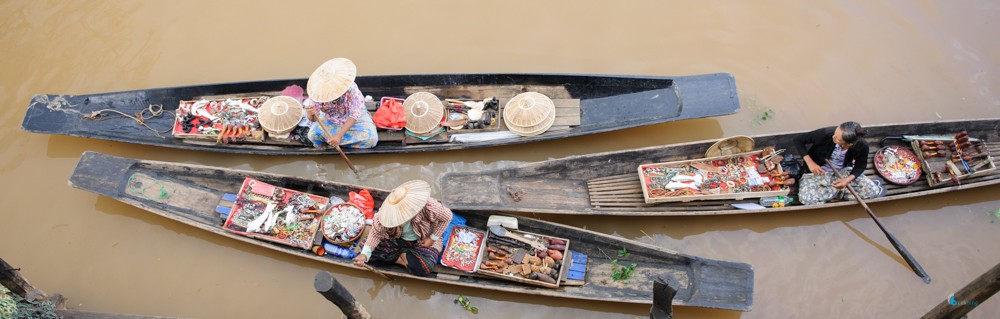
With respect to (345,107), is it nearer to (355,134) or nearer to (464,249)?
(355,134)

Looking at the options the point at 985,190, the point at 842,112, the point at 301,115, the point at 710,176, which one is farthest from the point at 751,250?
the point at 301,115

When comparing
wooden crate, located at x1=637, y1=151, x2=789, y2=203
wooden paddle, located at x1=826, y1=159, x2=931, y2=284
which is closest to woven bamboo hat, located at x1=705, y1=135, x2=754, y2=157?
wooden crate, located at x1=637, y1=151, x2=789, y2=203

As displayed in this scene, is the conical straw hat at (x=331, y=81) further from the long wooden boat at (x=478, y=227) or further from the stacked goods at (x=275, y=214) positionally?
the stacked goods at (x=275, y=214)

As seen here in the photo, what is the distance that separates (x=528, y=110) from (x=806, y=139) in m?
2.78

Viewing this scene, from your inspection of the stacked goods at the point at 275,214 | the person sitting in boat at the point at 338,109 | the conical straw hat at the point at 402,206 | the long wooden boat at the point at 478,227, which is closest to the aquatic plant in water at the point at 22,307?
the long wooden boat at the point at 478,227

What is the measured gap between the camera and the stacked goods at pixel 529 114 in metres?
6.09

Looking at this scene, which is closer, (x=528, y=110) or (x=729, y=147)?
(x=729, y=147)

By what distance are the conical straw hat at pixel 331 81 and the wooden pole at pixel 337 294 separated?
175 centimetres

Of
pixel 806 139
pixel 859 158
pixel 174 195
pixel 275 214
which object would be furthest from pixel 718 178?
pixel 174 195

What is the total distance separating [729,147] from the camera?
5.91 meters

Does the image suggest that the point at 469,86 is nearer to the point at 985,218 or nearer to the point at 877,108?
the point at 877,108

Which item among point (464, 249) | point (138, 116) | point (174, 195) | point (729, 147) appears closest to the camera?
point (464, 249)

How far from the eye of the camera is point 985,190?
6.14 m

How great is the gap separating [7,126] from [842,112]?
9977 millimetres
